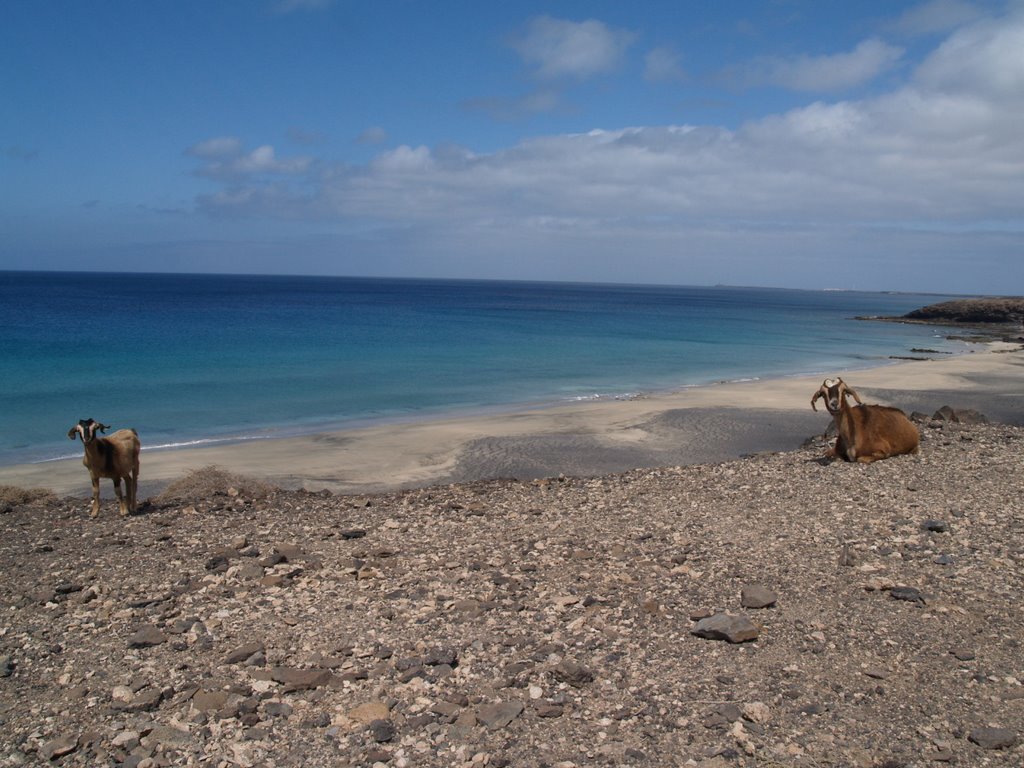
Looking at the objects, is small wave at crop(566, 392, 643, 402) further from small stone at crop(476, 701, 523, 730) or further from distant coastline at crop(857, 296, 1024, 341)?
distant coastline at crop(857, 296, 1024, 341)

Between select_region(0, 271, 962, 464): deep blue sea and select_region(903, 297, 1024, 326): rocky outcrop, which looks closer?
select_region(0, 271, 962, 464): deep blue sea

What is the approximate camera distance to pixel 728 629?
629 centimetres

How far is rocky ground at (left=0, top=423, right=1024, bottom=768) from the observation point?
16.3ft

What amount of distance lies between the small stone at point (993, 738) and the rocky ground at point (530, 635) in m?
0.01

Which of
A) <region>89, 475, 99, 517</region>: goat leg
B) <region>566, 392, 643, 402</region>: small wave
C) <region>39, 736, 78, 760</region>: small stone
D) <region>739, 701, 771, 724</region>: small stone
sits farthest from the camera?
<region>566, 392, 643, 402</region>: small wave

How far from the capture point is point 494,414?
26.5 m

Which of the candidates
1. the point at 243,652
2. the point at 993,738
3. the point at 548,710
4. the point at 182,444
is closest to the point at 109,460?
the point at 243,652

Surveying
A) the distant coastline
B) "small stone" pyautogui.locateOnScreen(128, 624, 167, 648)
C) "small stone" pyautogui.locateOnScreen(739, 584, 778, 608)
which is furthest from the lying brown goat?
the distant coastline

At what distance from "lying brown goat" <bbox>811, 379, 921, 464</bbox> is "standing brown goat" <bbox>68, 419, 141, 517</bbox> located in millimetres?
10202

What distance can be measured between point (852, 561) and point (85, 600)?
7.22m

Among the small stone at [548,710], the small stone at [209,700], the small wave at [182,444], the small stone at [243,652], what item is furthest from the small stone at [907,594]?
the small wave at [182,444]

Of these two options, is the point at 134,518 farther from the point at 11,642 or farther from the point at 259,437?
the point at 259,437

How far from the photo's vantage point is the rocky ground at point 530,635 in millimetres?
4973

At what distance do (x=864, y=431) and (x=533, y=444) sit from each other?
30.2 ft
